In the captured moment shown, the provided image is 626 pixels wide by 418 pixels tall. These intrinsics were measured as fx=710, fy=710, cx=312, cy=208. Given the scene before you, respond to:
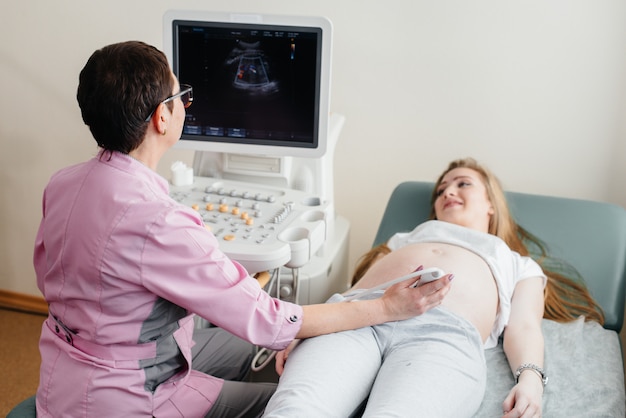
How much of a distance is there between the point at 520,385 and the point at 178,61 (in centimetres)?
119

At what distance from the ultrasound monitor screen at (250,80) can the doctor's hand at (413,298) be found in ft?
1.89

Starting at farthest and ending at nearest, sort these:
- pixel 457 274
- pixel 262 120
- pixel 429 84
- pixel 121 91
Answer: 1. pixel 429 84
2. pixel 262 120
3. pixel 457 274
4. pixel 121 91

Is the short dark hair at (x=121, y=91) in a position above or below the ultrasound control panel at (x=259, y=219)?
above

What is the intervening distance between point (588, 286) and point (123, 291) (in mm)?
1326

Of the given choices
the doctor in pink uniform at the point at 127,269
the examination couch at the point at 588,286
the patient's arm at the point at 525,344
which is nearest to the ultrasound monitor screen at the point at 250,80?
the examination couch at the point at 588,286

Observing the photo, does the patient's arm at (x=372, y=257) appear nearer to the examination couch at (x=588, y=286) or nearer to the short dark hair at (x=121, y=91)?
the examination couch at (x=588, y=286)

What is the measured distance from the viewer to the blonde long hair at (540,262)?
1.90 m

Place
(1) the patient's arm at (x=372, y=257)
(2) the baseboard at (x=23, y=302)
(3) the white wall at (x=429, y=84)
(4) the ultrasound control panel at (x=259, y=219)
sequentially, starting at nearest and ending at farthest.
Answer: (4) the ultrasound control panel at (x=259, y=219) → (1) the patient's arm at (x=372, y=257) → (3) the white wall at (x=429, y=84) → (2) the baseboard at (x=23, y=302)

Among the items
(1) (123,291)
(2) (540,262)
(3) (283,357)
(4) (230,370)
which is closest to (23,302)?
(4) (230,370)

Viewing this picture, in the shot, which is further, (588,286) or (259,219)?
(588,286)

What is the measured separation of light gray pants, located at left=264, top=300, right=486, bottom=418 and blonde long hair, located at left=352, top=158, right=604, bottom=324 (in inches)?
17.6

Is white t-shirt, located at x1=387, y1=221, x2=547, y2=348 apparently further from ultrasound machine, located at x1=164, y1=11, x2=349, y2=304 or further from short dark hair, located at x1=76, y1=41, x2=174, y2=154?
short dark hair, located at x1=76, y1=41, x2=174, y2=154

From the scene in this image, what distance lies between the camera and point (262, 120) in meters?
1.94

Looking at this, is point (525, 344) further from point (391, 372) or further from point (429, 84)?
point (429, 84)
